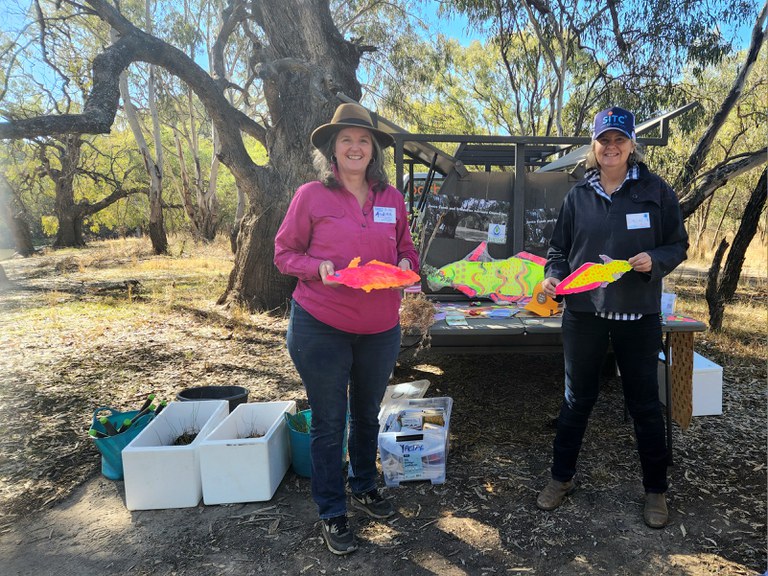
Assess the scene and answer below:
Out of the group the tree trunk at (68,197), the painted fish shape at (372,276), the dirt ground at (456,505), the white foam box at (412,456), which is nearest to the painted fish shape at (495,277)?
the dirt ground at (456,505)

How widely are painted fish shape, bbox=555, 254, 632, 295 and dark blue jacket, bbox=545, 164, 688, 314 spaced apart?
0.23 feet

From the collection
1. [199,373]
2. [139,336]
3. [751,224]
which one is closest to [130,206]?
[139,336]

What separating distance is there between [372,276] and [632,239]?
1129mm

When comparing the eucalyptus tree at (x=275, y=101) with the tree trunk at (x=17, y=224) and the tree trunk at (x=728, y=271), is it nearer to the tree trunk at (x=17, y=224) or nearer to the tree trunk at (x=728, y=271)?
the tree trunk at (x=728, y=271)

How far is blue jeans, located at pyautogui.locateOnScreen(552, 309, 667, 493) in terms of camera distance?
226 cm

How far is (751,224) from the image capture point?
5934 millimetres

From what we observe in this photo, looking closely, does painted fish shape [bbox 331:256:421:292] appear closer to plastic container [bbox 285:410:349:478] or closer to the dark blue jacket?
the dark blue jacket

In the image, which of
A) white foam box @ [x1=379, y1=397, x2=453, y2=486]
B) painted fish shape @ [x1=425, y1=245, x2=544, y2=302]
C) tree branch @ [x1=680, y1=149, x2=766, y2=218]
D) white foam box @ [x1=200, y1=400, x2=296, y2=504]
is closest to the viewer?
white foam box @ [x1=200, y1=400, x2=296, y2=504]

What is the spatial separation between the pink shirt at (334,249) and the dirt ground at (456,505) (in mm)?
1061

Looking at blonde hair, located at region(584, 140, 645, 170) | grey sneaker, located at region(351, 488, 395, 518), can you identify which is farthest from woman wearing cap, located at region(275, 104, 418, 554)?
blonde hair, located at region(584, 140, 645, 170)

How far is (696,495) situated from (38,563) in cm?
316

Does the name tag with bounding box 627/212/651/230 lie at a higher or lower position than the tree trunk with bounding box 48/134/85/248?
lower

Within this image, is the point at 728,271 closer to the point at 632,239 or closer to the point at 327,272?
the point at 632,239

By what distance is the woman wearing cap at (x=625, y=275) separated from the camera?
2.21 metres
